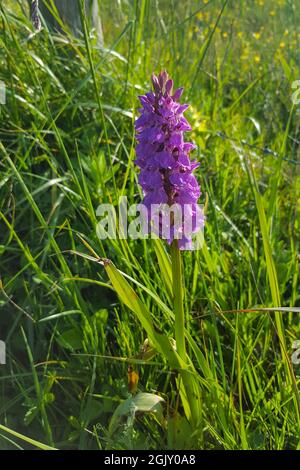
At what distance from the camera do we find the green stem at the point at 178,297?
4.22ft

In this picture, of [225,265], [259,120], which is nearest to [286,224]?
[225,265]

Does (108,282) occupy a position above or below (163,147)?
below

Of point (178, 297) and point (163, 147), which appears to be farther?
point (178, 297)

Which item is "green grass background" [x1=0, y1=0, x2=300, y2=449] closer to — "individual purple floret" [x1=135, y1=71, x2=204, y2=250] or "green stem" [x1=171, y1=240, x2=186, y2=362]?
"green stem" [x1=171, y1=240, x2=186, y2=362]

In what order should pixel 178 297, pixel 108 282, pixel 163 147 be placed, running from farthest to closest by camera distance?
pixel 108 282 → pixel 178 297 → pixel 163 147

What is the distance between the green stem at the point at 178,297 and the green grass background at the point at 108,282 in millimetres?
45

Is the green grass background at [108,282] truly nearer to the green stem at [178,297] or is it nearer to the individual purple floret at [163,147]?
the green stem at [178,297]

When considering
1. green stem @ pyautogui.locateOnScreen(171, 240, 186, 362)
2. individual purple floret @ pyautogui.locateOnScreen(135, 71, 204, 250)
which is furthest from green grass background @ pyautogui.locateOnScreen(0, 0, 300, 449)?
individual purple floret @ pyautogui.locateOnScreen(135, 71, 204, 250)

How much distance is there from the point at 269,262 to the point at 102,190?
73 cm

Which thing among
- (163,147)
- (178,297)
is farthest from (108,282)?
(163,147)

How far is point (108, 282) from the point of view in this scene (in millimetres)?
1786

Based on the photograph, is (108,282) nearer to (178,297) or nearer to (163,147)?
(178,297)

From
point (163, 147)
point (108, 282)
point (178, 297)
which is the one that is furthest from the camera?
point (108, 282)

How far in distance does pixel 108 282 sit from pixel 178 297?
50 cm
